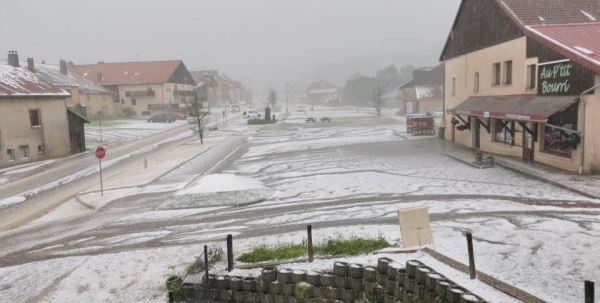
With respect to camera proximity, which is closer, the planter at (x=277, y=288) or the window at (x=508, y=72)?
the planter at (x=277, y=288)

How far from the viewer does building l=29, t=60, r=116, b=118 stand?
190 feet

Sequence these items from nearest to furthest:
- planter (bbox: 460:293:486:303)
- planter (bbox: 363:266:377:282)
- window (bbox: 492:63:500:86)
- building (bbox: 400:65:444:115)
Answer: planter (bbox: 460:293:486:303), planter (bbox: 363:266:377:282), window (bbox: 492:63:500:86), building (bbox: 400:65:444:115)

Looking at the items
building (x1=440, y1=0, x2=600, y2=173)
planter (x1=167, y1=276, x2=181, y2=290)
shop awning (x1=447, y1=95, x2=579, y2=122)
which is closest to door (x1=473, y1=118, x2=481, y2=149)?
building (x1=440, y1=0, x2=600, y2=173)

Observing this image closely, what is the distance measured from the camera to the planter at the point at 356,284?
8398mm

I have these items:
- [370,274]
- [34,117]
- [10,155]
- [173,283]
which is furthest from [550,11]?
[10,155]

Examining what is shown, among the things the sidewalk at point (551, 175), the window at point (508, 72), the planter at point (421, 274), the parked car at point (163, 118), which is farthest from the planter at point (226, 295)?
the parked car at point (163, 118)

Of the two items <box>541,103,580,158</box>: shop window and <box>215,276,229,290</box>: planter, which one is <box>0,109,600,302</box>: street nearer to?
<box>215,276,229,290</box>: planter

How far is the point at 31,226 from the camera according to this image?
16594 mm

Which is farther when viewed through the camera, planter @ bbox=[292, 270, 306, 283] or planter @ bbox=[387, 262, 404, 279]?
planter @ bbox=[292, 270, 306, 283]

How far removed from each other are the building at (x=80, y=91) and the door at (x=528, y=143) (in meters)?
49.2

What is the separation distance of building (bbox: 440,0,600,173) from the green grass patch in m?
11.7

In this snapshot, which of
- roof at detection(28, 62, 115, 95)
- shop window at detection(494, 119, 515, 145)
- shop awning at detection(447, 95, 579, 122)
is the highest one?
roof at detection(28, 62, 115, 95)

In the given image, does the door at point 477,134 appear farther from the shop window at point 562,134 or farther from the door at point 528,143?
the shop window at point 562,134

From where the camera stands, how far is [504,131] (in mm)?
25281
